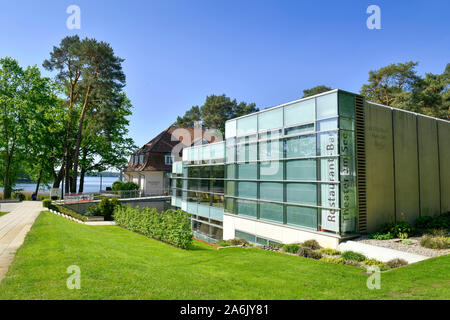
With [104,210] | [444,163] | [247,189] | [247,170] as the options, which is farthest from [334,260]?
[104,210]

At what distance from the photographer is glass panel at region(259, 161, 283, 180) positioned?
567 inches

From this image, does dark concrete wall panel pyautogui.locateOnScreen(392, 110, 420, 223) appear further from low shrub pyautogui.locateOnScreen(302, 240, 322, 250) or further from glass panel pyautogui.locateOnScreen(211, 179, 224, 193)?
glass panel pyautogui.locateOnScreen(211, 179, 224, 193)

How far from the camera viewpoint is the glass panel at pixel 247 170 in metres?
16.3

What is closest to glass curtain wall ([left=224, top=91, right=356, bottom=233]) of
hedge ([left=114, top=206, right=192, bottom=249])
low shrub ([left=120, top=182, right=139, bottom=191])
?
hedge ([left=114, top=206, right=192, bottom=249])

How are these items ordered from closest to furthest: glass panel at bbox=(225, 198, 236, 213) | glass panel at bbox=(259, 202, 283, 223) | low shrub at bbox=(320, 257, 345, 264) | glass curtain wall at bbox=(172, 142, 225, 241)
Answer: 1. low shrub at bbox=(320, 257, 345, 264)
2. glass panel at bbox=(259, 202, 283, 223)
3. glass panel at bbox=(225, 198, 236, 213)
4. glass curtain wall at bbox=(172, 142, 225, 241)

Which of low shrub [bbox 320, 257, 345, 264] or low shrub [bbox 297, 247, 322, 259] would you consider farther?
low shrub [bbox 297, 247, 322, 259]

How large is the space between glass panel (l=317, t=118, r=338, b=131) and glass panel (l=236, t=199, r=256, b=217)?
607 cm

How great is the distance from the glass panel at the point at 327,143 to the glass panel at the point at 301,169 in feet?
2.17

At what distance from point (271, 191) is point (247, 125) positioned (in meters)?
4.49

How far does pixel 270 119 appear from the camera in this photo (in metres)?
15.2

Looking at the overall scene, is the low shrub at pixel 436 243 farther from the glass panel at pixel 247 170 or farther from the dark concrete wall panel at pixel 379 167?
the glass panel at pixel 247 170

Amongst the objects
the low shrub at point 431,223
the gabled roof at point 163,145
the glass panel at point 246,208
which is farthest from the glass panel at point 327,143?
the gabled roof at point 163,145

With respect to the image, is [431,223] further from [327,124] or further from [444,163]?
[327,124]
